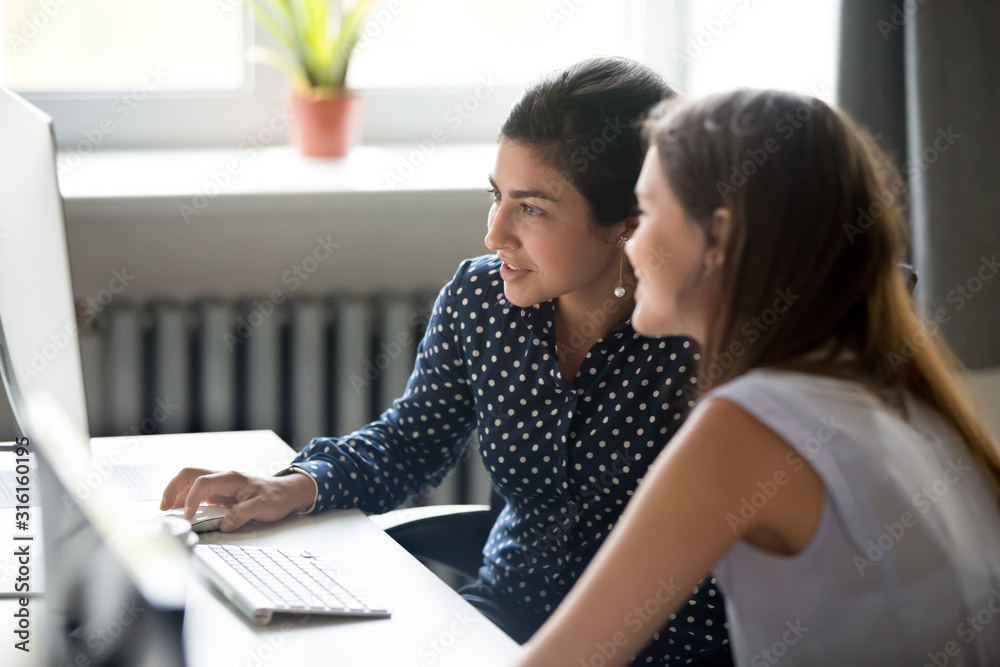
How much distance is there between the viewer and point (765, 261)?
82cm

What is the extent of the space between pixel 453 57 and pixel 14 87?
100cm

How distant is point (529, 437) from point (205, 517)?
0.40 m

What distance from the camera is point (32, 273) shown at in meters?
0.91

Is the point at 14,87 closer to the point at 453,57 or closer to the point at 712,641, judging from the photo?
the point at 453,57

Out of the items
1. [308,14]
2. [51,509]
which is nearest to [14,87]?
[308,14]

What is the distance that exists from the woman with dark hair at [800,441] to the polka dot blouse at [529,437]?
0.34 meters
